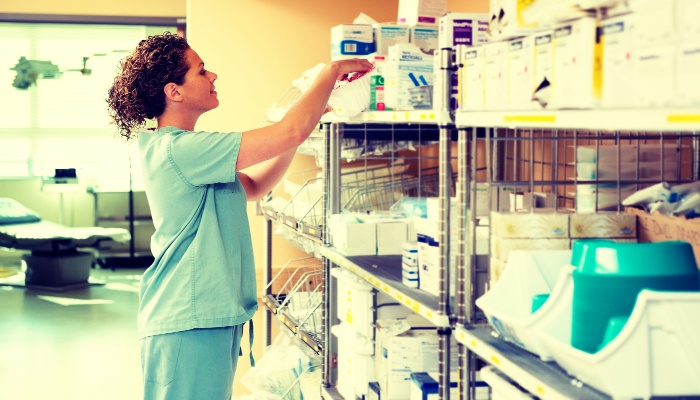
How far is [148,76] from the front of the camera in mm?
2836

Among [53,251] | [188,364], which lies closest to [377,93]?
[188,364]

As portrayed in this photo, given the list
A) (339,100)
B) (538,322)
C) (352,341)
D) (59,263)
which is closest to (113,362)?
(59,263)

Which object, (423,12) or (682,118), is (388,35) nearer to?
(423,12)

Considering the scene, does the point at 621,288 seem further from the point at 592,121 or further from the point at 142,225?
the point at 142,225

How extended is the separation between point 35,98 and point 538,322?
32.6 feet

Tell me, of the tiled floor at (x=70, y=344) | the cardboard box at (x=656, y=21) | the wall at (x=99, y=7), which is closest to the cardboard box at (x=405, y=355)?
the cardboard box at (x=656, y=21)

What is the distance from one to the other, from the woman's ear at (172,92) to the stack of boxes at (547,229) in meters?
1.28

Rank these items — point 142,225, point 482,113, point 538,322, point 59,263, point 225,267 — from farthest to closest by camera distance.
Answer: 1. point 142,225
2. point 59,263
3. point 225,267
4. point 482,113
5. point 538,322

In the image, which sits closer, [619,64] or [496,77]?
[619,64]

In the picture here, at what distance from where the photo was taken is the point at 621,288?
1.54 meters

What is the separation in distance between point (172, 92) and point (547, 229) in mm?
1396

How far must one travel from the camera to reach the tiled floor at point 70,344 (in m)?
5.62

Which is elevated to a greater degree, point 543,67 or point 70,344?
point 543,67

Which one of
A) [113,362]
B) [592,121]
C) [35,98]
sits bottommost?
[113,362]
